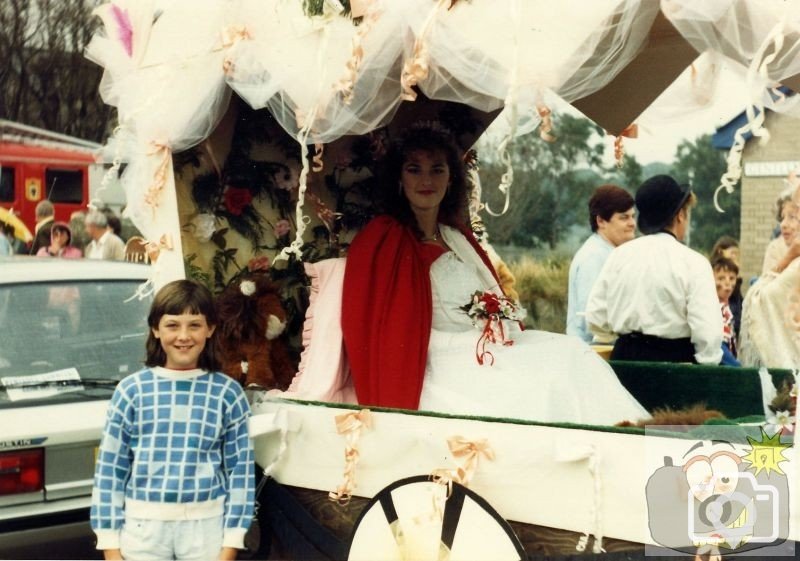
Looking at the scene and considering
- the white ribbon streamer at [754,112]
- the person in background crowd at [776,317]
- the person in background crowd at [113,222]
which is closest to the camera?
the white ribbon streamer at [754,112]

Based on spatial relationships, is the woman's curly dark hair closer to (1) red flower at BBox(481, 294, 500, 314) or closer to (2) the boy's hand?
(1) red flower at BBox(481, 294, 500, 314)

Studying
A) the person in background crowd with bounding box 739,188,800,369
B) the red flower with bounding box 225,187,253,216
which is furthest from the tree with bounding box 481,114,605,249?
the red flower with bounding box 225,187,253,216

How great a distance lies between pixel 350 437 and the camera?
3.55 m

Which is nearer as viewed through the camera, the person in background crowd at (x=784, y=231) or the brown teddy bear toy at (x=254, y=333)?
the brown teddy bear toy at (x=254, y=333)

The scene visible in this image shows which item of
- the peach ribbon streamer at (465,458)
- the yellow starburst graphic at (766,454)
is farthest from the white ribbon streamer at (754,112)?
the peach ribbon streamer at (465,458)

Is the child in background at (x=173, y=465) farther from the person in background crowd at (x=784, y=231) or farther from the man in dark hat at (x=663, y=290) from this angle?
the person in background crowd at (x=784, y=231)

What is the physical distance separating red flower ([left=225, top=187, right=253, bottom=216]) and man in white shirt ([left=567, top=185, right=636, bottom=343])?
7.71ft

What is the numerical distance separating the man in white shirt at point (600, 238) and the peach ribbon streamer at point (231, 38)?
2985 millimetres

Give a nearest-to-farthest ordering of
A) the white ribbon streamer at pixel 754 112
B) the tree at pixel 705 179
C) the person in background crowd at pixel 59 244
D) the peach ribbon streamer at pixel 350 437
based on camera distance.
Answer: the white ribbon streamer at pixel 754 112
the peach ribbon streamer at pixel 350 437
the person in background crowd at pixel 59 244
the tree at pixel 705 179

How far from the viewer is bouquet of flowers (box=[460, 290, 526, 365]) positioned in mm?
4156

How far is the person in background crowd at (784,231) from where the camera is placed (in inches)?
228

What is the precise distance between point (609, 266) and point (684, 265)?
49 centimetres

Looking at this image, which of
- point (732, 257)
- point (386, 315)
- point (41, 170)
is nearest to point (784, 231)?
point (732, 257)

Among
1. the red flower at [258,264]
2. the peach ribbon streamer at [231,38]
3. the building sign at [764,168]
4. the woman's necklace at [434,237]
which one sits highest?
the building sign at [764,168]
